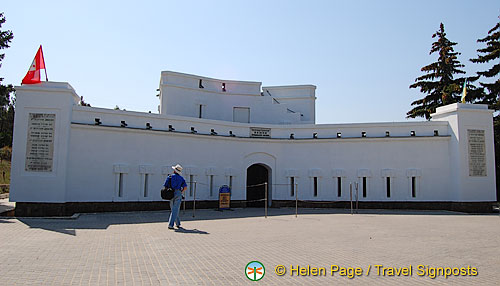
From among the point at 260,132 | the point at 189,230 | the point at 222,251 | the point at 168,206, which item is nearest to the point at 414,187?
the point at 260,132

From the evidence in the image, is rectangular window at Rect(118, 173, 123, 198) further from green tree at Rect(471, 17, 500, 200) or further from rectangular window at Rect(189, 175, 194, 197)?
green tree at Rect(471, 17, 500, 200)

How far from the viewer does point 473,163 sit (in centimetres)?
2202

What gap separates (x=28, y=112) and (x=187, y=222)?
312 inches

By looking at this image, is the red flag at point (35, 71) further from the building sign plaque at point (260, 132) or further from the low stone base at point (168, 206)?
the building sign plaque at point (260, 132)

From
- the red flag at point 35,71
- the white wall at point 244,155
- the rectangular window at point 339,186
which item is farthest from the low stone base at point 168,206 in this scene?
the red flag at point 35,71

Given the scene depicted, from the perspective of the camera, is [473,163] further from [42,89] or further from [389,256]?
[42,89]

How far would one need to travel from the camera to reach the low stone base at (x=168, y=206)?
16359mm

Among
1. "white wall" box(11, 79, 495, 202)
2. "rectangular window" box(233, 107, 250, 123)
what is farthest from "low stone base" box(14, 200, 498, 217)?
"rectangular window" box(233, 107, 250, 123)

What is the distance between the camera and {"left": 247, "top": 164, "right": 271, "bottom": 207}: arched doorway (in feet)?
80.4

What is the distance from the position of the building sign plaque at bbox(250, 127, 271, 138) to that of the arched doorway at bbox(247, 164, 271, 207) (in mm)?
1822

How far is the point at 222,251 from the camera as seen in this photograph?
8.96 metres

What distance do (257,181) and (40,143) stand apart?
1228 cm

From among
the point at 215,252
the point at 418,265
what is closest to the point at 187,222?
the point at 215,252

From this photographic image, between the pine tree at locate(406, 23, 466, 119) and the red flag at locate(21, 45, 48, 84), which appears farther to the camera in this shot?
the pine tree at locate(406, 23, 466, 119)
